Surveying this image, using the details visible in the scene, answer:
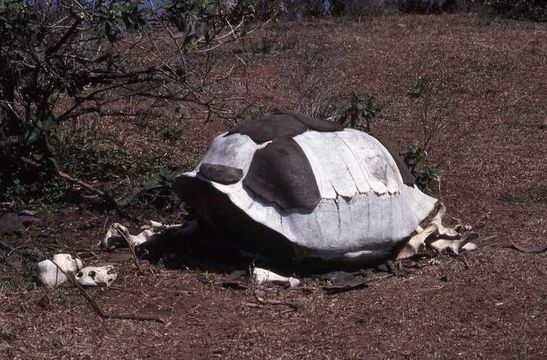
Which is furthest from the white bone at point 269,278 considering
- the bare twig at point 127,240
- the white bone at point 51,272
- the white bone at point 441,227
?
the white bone at point 441,227

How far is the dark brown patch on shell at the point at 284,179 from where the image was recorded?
5.66 m

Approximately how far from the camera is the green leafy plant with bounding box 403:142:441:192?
25.1 feet

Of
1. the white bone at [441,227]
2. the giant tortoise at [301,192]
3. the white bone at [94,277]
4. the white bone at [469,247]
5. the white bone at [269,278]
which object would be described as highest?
the giant tortoise at [301,192]

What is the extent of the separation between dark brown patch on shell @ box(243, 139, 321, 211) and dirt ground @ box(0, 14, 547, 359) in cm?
49

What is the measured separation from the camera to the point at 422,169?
7.80 m

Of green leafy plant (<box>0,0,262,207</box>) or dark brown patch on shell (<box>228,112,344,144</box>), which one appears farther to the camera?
green leafy plant (<box>0,0,262,207</box>)

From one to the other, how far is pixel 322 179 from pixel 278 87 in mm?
5770

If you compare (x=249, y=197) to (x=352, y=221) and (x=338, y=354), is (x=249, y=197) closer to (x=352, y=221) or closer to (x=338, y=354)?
(x=352, y=221)

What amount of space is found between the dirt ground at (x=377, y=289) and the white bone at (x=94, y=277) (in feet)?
0.21

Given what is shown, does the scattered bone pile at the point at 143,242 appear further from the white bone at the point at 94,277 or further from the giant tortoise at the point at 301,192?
the giant tortoise at the point at 301,192

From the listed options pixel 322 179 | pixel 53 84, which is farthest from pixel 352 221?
pixel 53 84

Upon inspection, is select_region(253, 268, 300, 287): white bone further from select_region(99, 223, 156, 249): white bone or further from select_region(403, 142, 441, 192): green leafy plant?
select_region(403, 142, 441, 192): green leafy plant

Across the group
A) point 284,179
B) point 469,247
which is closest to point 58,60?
point 284,179

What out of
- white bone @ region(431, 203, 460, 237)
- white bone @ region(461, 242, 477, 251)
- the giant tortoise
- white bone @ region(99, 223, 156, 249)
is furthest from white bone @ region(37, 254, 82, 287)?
white bone @ region(461, 242, 477, 251)
